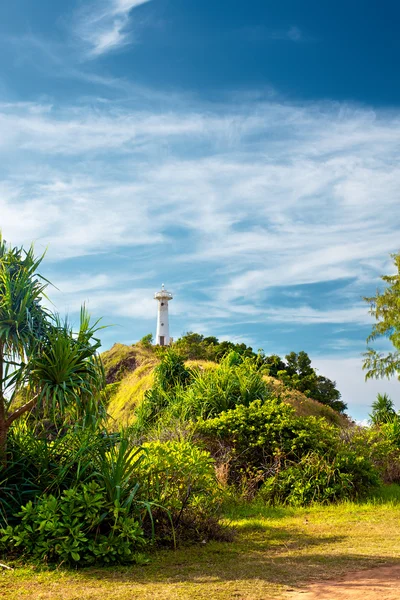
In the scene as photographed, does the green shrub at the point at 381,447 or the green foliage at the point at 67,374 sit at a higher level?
the green foliage at the point at 67,374

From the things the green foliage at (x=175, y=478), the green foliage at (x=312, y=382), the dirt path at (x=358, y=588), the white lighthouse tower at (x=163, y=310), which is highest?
the white lighthouse tower at (x=163, y=310)

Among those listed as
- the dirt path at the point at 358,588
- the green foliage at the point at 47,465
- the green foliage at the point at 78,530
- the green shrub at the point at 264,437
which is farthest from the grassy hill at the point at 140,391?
the dirt path at the point at 358,588

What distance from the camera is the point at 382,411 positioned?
18781 mm

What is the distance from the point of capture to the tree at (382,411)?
1845cm

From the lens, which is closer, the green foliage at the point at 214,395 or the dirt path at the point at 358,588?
the dirt path at the point at 358,588

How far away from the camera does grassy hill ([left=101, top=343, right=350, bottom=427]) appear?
1961cm

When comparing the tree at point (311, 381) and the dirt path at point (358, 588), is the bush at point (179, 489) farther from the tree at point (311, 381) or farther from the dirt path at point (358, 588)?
the tree at point (311, 381)

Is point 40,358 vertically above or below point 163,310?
below

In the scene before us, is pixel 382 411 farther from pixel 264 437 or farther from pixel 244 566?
pixel 244 566

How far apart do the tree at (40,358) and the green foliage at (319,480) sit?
4.56 metres

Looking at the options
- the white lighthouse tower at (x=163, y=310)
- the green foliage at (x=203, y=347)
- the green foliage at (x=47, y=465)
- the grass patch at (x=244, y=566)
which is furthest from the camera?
the white lighthouse tower at (x=163, y=310)

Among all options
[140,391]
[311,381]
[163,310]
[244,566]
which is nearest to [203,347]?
[311,381]

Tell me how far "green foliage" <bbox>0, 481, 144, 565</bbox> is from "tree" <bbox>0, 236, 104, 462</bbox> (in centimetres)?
122

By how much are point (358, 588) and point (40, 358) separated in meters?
4.51
